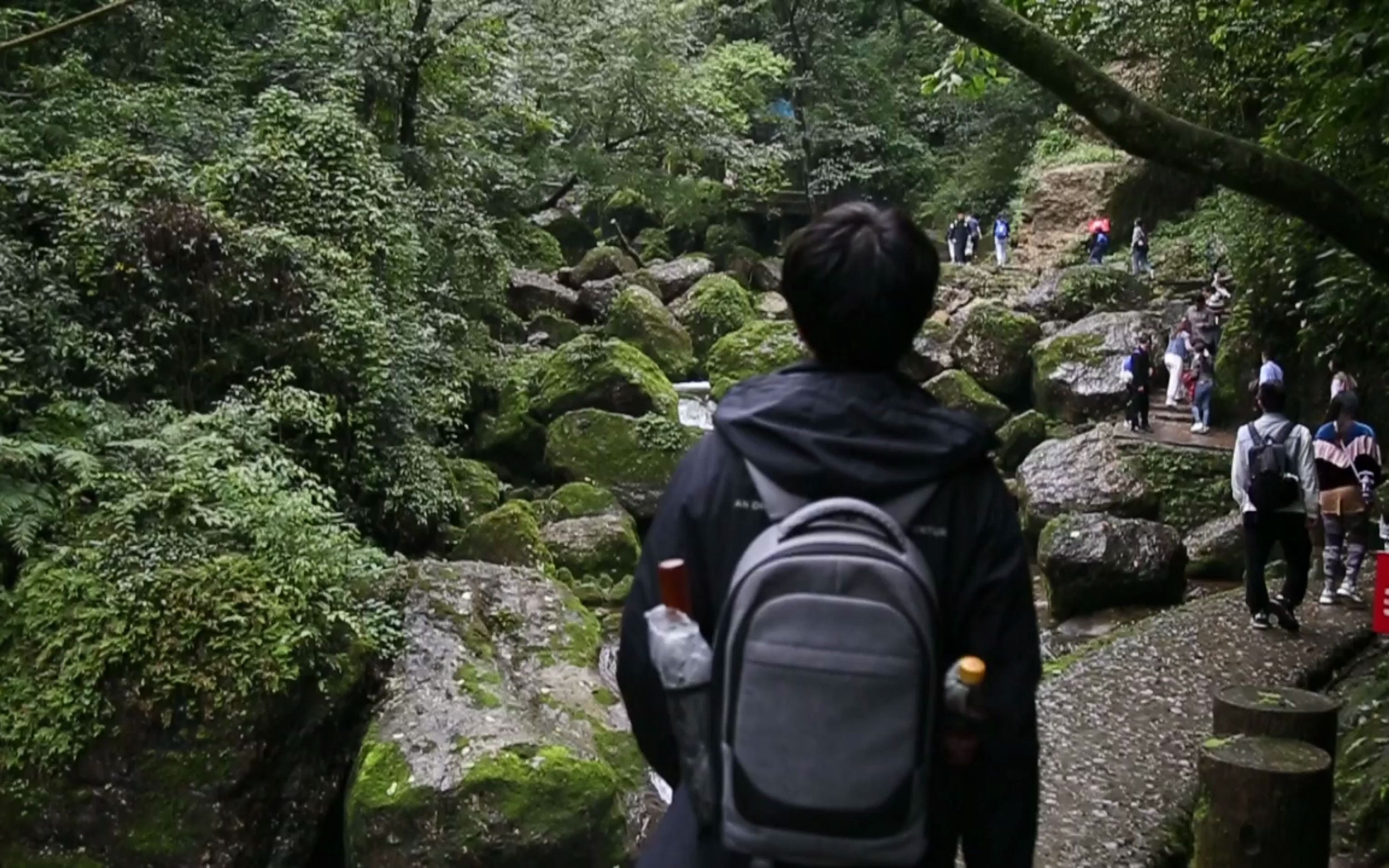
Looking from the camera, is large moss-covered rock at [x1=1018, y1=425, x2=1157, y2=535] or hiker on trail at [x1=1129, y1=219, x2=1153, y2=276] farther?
hiker on trail at [x1=1129, y1=219, x2=1153, y2=276]

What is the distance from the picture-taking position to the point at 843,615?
146 centimetres

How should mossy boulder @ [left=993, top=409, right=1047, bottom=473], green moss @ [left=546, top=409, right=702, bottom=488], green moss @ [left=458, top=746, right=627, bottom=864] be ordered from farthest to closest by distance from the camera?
mossy boulder @ [left=993, top=409, right=1047, bottom=473] < green moss @ [left=546, top=409, right=702, bottom=488] < green moss @ [left=458, top=746, right=627, bottom=864]

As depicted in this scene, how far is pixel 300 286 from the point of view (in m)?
8.84

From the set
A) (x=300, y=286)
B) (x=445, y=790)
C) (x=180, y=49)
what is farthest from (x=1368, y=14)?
(x=180, y=49)

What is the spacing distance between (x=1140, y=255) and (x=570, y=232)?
42.9 feet

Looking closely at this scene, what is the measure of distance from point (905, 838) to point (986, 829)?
167 mm

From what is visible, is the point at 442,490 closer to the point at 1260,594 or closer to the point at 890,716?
the point at 1260,594

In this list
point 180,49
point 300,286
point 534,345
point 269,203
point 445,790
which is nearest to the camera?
point 445,790

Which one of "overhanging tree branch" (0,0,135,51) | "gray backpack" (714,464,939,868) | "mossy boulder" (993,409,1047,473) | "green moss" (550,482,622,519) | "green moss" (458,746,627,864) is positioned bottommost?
"mossy boulder" (993,409,1047,473)

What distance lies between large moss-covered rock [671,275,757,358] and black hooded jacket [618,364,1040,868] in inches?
811

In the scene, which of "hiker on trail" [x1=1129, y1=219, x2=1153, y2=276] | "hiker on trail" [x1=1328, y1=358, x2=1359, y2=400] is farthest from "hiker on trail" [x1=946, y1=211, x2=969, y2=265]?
"hiker on trail" [x1=1328, y1=358, x2=1359, y2=400]

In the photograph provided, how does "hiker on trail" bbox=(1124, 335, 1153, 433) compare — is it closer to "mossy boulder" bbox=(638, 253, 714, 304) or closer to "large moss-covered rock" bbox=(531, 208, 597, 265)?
"mossy boulder" bbox=(638, 253, 714, 304)

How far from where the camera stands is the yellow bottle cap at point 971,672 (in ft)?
4.89

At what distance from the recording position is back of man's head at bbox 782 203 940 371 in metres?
1.61
